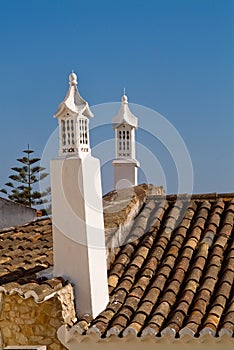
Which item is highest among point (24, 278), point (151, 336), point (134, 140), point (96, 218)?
point (134, 140)

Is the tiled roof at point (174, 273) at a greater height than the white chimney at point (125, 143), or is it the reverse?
the white chimney at point (125, 143)

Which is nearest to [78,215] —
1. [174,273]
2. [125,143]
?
[174,273]

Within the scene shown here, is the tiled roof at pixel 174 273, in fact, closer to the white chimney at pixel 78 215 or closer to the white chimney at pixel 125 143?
the white chimney at pixel 78 215

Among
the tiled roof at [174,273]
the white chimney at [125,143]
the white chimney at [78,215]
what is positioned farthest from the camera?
the white chimney at [125,143]

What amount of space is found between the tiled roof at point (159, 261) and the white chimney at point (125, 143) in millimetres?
668

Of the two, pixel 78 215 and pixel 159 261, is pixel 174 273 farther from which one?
pixel 78 215

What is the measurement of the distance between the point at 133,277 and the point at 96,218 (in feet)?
3.59

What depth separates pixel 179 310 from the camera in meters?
A: 7.50

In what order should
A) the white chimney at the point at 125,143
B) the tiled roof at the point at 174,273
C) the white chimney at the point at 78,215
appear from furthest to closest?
the white chimney at the point at 125,143, the white chimney at the point at 78,215, the tiled roof at the point at 174,273

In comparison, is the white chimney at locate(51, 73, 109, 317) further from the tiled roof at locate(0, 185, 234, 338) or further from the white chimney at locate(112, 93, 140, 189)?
the white chimney at locate(112, 93, 140, 189)

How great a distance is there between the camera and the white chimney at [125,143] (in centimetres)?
1191

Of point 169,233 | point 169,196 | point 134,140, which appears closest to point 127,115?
point 134,140

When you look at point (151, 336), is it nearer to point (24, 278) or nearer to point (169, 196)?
point (24, 278)

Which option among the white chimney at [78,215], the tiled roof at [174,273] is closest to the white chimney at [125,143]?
the tiled roof at [174,273]
